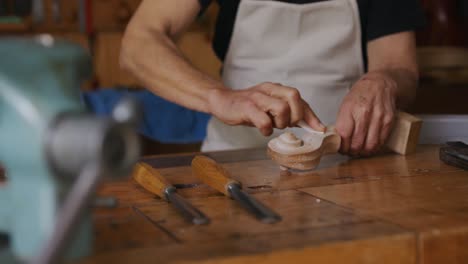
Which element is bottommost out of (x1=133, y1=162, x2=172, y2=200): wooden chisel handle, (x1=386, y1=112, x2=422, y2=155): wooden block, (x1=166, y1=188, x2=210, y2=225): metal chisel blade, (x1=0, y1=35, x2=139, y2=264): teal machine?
(x1=386, y1=112, x2=422, y2=155): wooden block

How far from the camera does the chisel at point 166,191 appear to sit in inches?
30.5

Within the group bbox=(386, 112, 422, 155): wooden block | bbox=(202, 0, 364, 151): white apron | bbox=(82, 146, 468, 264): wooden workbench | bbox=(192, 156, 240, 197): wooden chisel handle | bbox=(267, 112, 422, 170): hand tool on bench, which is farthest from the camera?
bbox=(202, 0, 364, 151): white apron

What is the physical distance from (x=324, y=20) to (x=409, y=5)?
0.70ft

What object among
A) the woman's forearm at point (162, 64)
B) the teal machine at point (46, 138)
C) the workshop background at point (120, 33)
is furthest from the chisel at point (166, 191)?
the workshop background at point (120, 33)

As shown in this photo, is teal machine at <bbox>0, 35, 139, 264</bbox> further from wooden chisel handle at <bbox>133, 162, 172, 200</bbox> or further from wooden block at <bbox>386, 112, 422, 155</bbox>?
wooden block at <bbox>386, 112, 422, 155</bbox>

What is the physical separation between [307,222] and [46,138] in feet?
1.07

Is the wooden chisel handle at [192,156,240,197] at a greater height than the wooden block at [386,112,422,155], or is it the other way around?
the wooden chisel handle at [192,156,240,197]

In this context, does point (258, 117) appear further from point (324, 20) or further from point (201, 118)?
point (201, 118)

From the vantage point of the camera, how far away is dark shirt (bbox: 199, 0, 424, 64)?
1.58 meters

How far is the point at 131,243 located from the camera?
0.68 meters

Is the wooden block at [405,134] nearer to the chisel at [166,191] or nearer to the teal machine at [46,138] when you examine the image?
the chisel at [166,191]

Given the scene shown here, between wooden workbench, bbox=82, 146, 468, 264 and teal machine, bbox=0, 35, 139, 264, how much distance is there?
2.6 inches

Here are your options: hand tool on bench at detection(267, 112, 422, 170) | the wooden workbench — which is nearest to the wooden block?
hand tool on bench at detection(267, 112, 422, 170)

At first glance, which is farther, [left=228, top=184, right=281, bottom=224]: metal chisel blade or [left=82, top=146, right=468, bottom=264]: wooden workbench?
[left=228, top=184, right=281, bottom=224]: metal chisel blade
